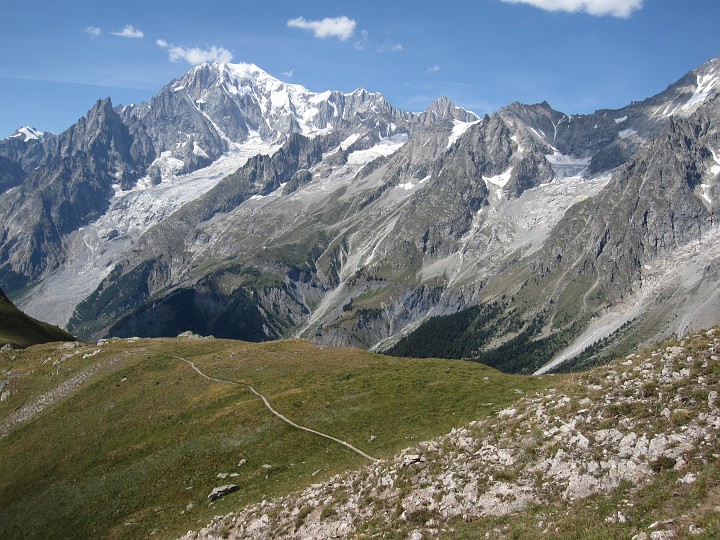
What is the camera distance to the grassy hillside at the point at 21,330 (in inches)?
5188

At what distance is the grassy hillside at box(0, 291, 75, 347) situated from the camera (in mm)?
131762

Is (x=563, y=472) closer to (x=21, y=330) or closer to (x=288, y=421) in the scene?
(x=288, y=421)

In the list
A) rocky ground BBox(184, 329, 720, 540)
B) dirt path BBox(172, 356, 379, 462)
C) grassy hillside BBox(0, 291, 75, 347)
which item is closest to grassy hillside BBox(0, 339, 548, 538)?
dirt path BBox(172, 356, 379, 462)

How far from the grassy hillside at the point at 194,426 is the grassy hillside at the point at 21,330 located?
46.6m

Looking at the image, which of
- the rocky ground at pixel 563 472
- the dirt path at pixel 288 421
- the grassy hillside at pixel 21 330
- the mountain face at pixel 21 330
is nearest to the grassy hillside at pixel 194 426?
the dirt path at pixel 288 421

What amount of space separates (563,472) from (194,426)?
44.8 meters

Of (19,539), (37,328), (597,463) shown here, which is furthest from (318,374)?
(37,328)

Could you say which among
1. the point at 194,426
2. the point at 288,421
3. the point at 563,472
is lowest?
the point at 288,421

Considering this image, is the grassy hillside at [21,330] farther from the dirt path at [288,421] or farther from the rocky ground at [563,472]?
the rocky ground at [563,472]

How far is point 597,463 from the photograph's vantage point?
84.7 feet

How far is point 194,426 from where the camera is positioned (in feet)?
201

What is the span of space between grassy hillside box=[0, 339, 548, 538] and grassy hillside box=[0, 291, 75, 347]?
46.6m

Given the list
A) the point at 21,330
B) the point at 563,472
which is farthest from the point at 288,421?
the point at 21,330

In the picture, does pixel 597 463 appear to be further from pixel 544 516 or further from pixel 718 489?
pixel 718 489
